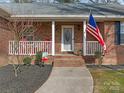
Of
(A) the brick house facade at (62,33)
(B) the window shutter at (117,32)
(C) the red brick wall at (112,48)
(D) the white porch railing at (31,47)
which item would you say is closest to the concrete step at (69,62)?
(A) the brick house facade at (62,33)

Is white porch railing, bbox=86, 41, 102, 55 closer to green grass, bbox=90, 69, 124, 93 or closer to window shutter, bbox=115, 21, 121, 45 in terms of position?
window shutter, bbox=115, 21, 121, 45

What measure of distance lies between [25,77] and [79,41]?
30.1ft

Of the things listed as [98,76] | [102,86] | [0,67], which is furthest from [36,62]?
[102,86]

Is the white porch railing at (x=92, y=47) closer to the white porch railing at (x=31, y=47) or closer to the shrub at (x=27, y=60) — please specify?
the white porch railing at (x=31, y=47)

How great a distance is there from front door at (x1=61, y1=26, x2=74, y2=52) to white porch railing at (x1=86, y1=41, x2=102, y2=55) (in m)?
2.19

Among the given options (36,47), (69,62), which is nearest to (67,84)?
(69,62)

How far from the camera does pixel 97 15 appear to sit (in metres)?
19.3

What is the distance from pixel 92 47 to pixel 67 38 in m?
2.77

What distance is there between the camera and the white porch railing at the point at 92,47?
64.5 ft

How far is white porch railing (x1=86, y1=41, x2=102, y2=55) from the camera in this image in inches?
774

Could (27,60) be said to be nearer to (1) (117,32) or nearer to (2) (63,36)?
(2) (63,36)

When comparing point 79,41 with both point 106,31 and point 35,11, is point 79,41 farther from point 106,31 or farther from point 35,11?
point 35,11

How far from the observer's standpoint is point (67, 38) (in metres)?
21.8

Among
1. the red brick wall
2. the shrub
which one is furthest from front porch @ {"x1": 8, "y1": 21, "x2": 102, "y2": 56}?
the shrub
